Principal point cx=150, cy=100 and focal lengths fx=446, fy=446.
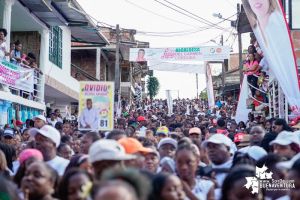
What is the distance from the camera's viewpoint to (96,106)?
366 inches

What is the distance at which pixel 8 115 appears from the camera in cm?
1334

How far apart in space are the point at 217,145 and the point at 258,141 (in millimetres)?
1757

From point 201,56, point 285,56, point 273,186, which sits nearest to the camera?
point 273,186

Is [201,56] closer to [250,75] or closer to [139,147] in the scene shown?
[250,75]

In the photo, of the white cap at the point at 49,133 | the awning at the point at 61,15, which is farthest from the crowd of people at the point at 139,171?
the awning at the point at 61,15

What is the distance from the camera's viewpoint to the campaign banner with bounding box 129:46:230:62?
26.0 meters

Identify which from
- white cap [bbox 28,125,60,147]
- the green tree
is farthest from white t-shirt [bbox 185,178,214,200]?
the green tree

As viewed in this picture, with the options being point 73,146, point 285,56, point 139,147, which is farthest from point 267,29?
point 139,147

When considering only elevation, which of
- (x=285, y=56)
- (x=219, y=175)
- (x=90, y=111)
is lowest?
(x=219, y=175)

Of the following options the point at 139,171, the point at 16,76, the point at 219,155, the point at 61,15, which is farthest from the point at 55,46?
the point at 139,171

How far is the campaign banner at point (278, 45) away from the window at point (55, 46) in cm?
1105

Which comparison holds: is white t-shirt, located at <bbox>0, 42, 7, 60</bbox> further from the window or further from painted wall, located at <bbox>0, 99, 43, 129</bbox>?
the window

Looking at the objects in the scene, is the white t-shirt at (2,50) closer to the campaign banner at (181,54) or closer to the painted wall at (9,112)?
the painted wall at (9,112)

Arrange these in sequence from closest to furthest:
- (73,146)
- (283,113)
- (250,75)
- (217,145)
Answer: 1. (217,145)
2. (73,146)
3. (283,113)
4. (250,75)
